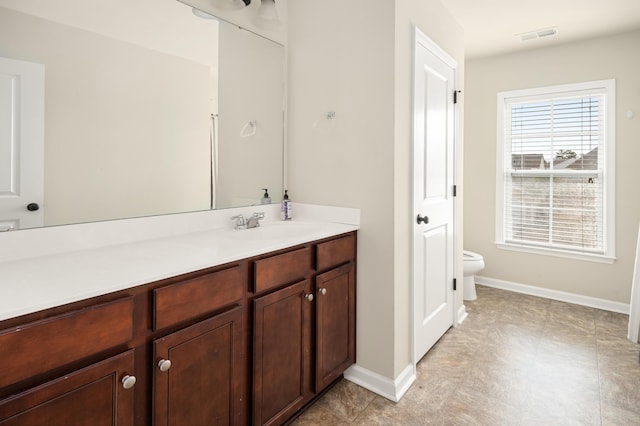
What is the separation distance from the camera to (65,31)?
4.61 ft

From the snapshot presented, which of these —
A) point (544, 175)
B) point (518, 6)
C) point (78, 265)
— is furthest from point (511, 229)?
point (78, 265)

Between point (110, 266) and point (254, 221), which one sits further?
point (254, 221)

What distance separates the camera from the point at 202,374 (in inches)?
49.3

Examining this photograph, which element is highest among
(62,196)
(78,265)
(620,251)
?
(62,196)

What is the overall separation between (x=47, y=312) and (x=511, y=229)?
394cm

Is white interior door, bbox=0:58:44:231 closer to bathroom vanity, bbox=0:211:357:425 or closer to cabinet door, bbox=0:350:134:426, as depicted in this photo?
bathroom vanity, bbox=0:211:357:425

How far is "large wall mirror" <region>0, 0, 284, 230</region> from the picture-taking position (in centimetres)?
131

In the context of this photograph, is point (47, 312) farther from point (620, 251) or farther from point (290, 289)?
point (620, 251)

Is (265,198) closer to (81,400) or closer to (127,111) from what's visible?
(127,111)

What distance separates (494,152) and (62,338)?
3.90 meters

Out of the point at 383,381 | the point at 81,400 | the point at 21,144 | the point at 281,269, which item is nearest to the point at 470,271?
Answer: the point at 383,381

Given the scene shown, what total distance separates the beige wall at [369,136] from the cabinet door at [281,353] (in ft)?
1.54

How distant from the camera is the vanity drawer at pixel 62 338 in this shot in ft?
2.70

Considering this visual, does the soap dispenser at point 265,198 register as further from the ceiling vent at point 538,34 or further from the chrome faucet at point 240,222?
the ceiling vent at point 538,34
